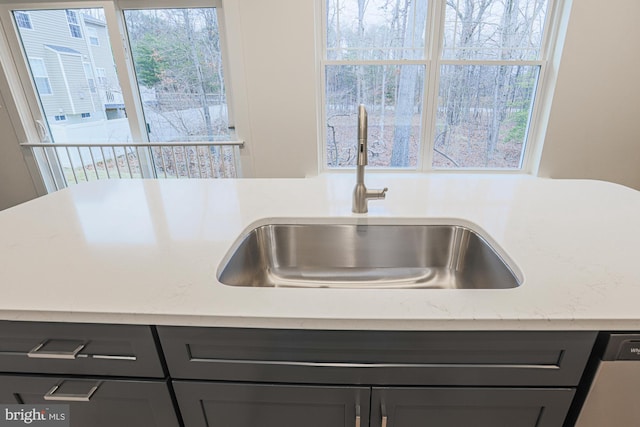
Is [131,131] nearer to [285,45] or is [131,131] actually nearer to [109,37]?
[109,37]

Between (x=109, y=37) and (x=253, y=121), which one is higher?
(x=109, y=37)

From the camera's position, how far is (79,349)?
2.29 ft

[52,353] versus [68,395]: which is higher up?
[52,353]

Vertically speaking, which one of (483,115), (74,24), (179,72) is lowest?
(483,115)

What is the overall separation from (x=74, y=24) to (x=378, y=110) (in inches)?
105

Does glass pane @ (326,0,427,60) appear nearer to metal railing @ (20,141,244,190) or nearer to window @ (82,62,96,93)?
metal railing @ (20,141,244,190)

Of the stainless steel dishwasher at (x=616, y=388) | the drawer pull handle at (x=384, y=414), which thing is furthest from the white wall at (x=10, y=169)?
the stainless steel dishwasher at (x=616, y=388)

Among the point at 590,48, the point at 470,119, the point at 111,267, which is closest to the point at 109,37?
the point at 111,267

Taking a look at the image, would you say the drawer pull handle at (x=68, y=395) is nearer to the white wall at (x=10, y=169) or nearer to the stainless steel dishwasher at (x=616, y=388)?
the stainless steel dishwasher at (x=616, y=388)

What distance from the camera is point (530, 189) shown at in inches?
51.0

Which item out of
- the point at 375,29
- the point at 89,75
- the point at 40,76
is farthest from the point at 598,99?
the point at 40,76

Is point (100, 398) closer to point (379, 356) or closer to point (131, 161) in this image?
point (379, 356)

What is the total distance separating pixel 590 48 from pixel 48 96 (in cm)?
451

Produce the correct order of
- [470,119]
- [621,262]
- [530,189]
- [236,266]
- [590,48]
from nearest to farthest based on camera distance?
[621,262], [236,266], [530,189], [590,48], [470,119]
